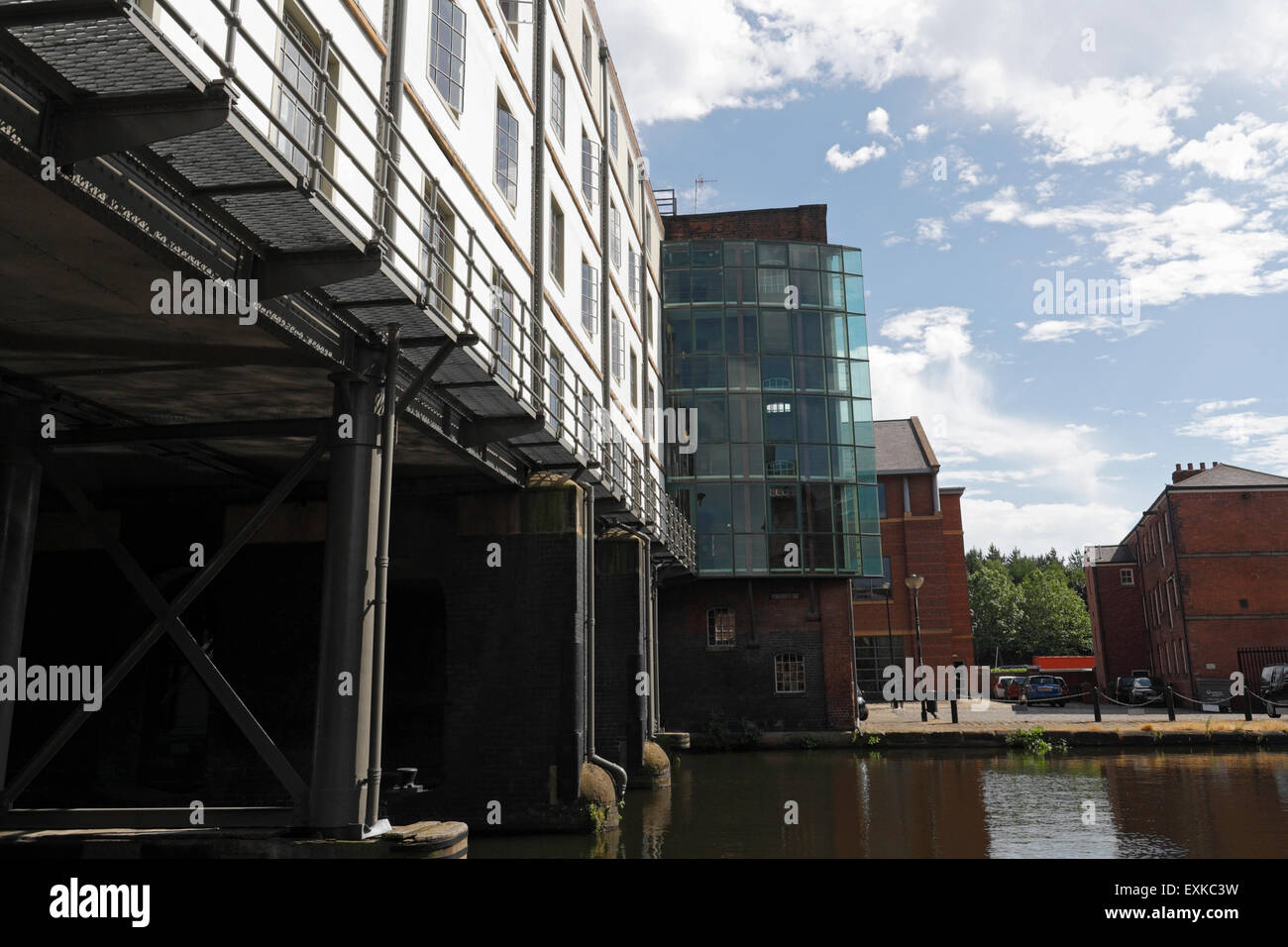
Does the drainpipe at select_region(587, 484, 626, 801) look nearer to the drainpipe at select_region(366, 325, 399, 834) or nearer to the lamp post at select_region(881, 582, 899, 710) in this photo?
the drainpipe at select_region(366, 325, 399, 834)

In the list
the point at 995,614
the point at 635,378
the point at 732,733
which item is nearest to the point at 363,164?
the point at 635,378

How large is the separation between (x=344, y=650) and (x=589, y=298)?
536 inches

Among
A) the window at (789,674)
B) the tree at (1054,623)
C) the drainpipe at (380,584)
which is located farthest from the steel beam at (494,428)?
the tree at (1054,623)

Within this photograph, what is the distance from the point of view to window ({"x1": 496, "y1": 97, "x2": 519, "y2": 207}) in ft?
47.4

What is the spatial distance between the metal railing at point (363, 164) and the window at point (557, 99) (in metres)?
3.88

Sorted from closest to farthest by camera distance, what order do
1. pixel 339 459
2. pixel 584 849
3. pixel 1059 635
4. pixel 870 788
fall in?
pixel 339 459 → pixel 584 849 → pixel 870 788 → pixel 1059 635

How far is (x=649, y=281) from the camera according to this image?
30266 mm

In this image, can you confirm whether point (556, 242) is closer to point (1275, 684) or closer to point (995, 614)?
point (1275, 684)

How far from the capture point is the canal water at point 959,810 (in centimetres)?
1241

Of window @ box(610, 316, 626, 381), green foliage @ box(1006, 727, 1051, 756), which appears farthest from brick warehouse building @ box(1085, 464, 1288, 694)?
window @ box(610, 316, 626, 381)

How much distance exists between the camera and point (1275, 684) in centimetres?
3406
